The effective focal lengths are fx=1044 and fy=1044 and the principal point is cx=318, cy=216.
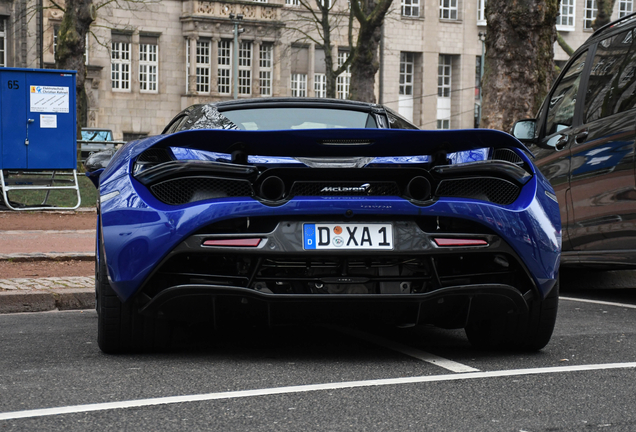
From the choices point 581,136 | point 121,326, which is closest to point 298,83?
point 581,136

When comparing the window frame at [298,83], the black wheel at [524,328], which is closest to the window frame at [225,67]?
the window frame at [298,83]

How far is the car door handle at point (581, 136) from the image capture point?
770 cm

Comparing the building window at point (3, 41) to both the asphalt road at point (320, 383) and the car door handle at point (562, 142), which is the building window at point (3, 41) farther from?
the asphalt road at point (320, 383)

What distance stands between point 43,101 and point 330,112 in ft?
40.8

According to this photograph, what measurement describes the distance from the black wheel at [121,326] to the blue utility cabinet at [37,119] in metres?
12.6

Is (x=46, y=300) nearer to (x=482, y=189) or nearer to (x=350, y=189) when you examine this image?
(x=350, y=189)

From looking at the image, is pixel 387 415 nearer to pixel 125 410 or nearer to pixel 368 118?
pixel 125 410

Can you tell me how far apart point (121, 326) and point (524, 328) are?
196 centimetres

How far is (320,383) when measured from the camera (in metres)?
4.38

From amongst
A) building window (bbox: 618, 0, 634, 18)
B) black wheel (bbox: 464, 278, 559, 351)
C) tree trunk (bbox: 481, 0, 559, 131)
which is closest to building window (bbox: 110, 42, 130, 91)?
building window (bbox: 618, 0, 634, 18)

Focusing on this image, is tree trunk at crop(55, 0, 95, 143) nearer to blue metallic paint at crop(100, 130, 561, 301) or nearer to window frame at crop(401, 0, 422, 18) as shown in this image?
blue metallic paint at crop(100, 130, 561, 301)

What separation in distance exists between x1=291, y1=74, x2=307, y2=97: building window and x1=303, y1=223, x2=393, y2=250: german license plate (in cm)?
5226

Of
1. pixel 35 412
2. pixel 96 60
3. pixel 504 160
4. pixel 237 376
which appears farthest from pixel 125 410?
pixel 96 60

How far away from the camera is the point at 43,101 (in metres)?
17.2
